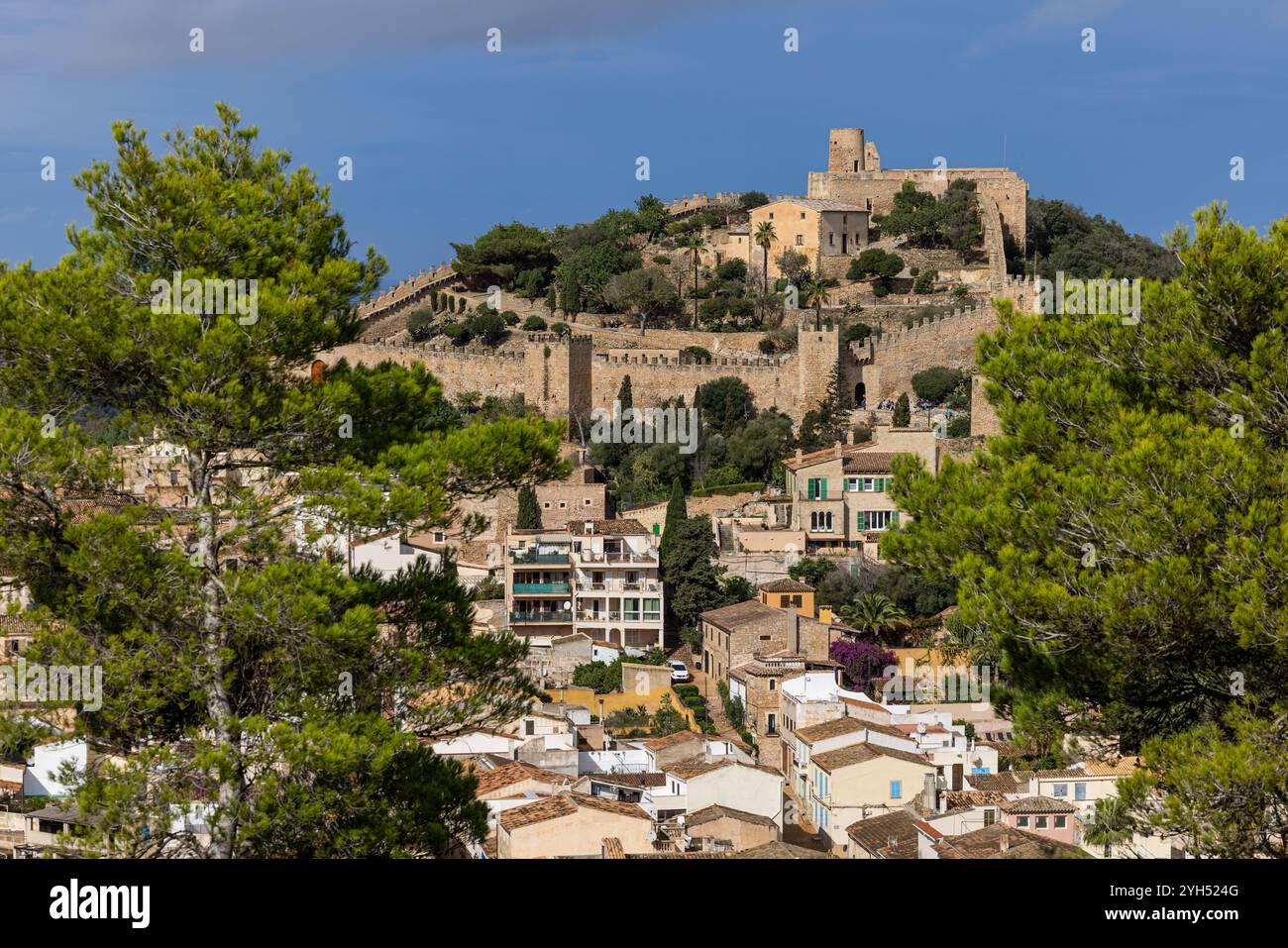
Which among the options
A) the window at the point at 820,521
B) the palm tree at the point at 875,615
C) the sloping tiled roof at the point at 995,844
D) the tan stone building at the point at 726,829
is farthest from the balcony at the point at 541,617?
the sloping tiled roof at the point at 995,844

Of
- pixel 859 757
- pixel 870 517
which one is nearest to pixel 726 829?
pixel 859 757

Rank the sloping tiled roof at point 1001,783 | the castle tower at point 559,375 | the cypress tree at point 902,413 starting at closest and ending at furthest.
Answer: the sloping tiled roof at point 1001,783
the cypress tree at point 902,413
the castle tower at point 559,375

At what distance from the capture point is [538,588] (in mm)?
32656

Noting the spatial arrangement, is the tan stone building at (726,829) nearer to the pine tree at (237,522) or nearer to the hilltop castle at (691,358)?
the pine tree at (237,522)

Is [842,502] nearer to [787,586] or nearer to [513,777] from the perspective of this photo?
[787,586]

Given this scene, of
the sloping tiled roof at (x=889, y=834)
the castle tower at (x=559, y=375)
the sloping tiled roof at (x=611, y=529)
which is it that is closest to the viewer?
the sloping tiled roof at (x=889, y=834)

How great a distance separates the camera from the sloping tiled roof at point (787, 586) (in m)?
32.8

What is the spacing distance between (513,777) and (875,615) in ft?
48.9

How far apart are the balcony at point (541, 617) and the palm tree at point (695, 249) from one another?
22.0 meters
